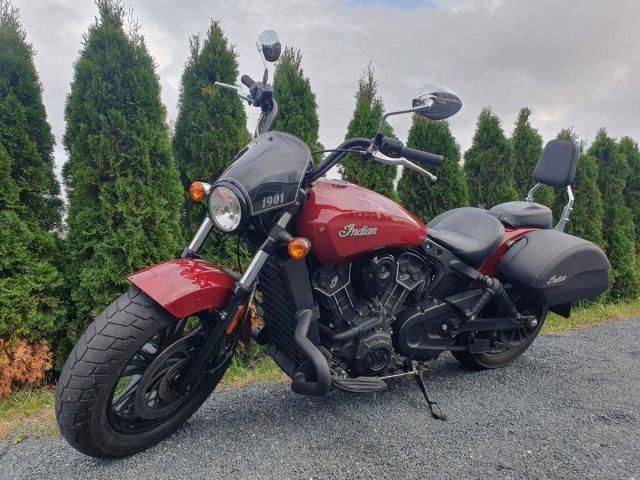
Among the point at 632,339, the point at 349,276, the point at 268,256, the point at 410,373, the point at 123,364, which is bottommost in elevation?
the point at 632,339

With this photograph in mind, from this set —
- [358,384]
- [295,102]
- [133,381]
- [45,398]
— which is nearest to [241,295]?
[133,381]

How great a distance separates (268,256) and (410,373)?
3.94 ft

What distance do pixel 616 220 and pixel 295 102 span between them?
569cm

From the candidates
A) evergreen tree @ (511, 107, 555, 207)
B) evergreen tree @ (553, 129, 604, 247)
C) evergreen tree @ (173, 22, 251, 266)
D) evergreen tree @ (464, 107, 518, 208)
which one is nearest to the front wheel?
evergreen tree @ (173, 22, 251, 266)

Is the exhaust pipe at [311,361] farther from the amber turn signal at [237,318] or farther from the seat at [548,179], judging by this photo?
the seat at [548,179]

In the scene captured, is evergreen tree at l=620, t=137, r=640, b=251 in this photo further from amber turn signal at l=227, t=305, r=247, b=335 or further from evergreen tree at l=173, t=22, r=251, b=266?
amber turn signal at l=227, t=305, r=247, b=335

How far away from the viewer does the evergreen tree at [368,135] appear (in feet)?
16.4

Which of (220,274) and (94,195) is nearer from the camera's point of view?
(220,274)

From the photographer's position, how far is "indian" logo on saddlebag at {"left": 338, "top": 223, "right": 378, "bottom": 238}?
87.7 inches

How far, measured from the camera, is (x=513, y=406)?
2.70 m

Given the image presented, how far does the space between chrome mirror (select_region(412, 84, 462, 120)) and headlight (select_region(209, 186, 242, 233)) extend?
917mm

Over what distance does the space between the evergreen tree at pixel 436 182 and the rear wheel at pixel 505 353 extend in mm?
2202

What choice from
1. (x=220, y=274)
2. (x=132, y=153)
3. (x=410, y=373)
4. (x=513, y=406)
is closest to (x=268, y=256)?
(x=220, y=274)

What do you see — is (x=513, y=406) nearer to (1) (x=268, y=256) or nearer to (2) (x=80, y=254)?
(1) (x=268, y=256)
